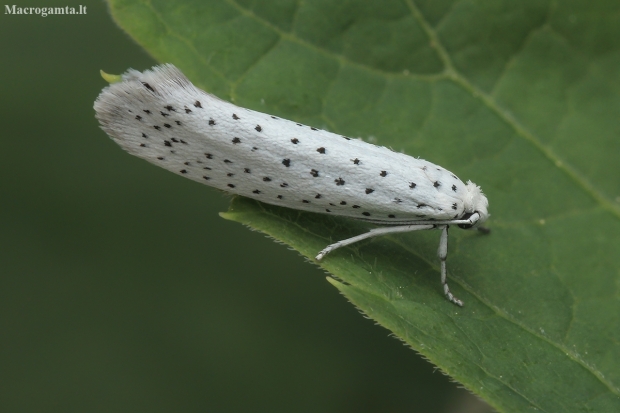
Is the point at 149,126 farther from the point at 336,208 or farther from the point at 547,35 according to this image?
the point at 547,35

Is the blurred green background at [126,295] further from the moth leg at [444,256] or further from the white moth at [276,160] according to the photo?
the white moth at [276,160]

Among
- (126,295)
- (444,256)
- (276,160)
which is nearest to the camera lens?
(276,160)

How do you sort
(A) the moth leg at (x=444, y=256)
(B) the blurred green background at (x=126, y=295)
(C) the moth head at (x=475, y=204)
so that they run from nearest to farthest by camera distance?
(A) the moth leg at (x=444, y=256) < (C) the moth head at (x=475, y=204) < (B) the blurred green background at (x=126, y=295)

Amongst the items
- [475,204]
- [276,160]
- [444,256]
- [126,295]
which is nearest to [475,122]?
[475,204]

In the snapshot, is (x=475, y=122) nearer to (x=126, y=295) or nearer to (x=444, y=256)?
(x=444, y=256)

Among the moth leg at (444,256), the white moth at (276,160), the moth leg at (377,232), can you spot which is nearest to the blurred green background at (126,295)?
the moth leg at (444,256)

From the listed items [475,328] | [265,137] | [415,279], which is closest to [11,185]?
[265,137]
